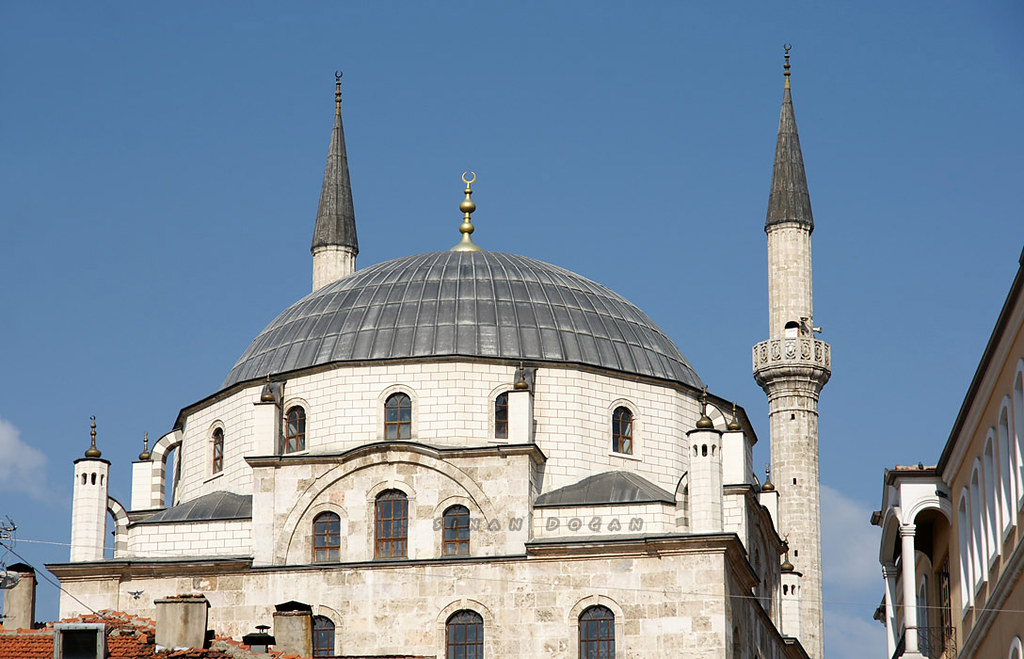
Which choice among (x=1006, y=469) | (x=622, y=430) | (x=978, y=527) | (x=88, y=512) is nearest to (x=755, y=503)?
(x=622, y=430)

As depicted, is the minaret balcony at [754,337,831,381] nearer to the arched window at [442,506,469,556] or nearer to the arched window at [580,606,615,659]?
the arched window at [442,506,469,556]

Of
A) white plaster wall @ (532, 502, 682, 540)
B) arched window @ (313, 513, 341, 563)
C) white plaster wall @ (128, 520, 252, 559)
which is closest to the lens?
white plaster wall @ (532, 502, 682, 540)

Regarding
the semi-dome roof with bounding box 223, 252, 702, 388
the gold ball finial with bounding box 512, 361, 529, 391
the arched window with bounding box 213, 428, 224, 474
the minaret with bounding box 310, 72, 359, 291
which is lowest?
the arched window with bounding box 213, 428, 224, 474

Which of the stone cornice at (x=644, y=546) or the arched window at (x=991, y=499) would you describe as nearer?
the arched window at (x=991, y=499)

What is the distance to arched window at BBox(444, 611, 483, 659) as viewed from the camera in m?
32.5

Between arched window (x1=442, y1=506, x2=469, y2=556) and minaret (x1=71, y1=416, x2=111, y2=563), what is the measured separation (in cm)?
582

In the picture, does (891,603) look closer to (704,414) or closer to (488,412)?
(704,414)

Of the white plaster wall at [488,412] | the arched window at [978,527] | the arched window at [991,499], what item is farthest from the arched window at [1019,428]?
the white plaster wall at [488,412]

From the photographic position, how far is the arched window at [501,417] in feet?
115

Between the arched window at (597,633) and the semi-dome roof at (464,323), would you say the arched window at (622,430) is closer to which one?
the semi-dome roof at (464,323)

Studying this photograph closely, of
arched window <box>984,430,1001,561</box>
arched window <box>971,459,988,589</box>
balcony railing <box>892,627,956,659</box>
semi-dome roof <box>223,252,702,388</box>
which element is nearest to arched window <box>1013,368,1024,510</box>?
arched window <box>984,430,1001,561</box>

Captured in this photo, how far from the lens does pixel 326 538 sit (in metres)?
34.0

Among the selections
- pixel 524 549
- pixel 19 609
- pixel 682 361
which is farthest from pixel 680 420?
pixel 19 609

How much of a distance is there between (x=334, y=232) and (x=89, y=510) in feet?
48.1
